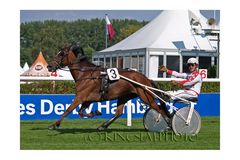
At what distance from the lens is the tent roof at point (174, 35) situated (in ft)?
90.8

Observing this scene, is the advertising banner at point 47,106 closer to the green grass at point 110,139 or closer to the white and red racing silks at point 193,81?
the green grass at point 110,139

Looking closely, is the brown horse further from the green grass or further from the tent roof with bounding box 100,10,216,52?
the tent roof with bounding box 100,10,216,52

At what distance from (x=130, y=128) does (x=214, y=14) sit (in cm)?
1562

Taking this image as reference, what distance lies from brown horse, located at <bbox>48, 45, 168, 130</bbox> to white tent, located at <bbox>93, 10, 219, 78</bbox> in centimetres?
1616

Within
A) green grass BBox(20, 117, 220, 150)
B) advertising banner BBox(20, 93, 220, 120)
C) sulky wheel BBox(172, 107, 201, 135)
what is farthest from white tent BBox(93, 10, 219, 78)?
sulky wheel BBox(172, 107, 201, 135)

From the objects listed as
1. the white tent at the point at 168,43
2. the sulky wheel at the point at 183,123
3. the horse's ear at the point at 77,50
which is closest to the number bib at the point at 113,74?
the horse's ear at the point at 77,50

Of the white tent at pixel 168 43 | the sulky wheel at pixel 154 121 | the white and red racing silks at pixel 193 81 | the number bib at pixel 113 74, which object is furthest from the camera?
the white tent at pixel 168 43

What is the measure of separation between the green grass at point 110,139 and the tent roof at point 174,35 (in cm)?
1540

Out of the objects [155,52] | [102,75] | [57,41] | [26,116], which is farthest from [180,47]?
[102,75]

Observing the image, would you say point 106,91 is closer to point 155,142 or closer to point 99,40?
point 155,142

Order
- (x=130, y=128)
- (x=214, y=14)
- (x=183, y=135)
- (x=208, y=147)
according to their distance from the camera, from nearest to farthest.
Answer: (x=208, y=147)
(x=183, y=135)
(x=130, y=128)
(x=214, y=14)

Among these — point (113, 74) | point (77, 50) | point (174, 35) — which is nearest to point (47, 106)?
point (77, 50)

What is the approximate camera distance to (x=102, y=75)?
11.0m

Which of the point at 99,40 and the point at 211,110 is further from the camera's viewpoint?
the point at 99,40
